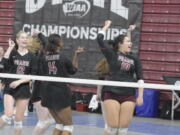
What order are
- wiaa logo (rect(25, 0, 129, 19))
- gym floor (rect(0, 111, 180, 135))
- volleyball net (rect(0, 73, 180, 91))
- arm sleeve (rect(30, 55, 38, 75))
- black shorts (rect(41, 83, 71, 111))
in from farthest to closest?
wiaa logo (rect(25, 0, 129, 19))
gym floor (rect(0, 111, 180, 135))
arm sleeve (rect(30, 55, 38, 75))
black shorts (rect(41, 83, 71, 111))
volleyball net (rect(0, 73, 180, 91))

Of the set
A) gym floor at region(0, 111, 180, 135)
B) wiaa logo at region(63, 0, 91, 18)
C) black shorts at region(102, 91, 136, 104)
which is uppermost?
wiaa logo at region(63, 0, 91, 18)

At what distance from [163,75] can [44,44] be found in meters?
8.24

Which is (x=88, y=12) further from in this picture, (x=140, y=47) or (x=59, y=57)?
(x=59, y=57)

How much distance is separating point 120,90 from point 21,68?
78.5 inches

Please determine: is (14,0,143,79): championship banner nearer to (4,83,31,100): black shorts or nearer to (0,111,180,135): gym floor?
(0,111,180,135): gym floor

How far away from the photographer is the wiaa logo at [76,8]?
693 inches

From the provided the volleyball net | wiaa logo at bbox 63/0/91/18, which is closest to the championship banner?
wiaa logo at bbox 63/0/91/18

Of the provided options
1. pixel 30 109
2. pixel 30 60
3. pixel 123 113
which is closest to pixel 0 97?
pixel 30 109

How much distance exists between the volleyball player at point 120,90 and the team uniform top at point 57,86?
0.63 m

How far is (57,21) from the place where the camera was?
18047 mm

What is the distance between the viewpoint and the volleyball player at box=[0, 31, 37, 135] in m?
8.66

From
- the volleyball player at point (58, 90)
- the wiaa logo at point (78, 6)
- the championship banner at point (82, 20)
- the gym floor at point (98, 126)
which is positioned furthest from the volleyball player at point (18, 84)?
the wiaa logo at point (78, 6)

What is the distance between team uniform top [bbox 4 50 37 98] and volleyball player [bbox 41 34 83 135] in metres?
0.58

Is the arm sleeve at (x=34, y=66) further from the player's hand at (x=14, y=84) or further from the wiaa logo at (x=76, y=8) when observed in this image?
the wiaa logo at (x=76, y=8)
